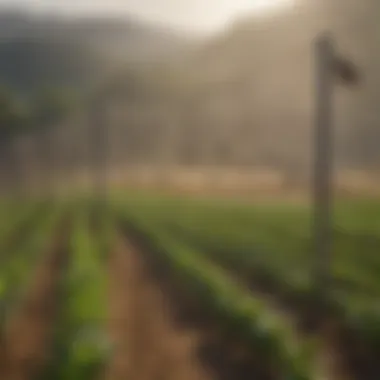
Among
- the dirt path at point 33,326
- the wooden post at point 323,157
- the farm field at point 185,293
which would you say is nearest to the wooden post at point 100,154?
the farm field at point 185,293

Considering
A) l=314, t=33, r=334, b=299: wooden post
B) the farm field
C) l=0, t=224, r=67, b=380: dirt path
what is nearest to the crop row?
the farm field

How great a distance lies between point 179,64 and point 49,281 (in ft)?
2.02

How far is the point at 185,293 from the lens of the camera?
1.82m

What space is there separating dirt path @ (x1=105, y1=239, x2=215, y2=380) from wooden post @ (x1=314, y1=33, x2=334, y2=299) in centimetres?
34

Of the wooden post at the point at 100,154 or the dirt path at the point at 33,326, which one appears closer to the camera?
the dirt path at the point at 33,326

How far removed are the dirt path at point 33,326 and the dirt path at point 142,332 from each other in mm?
151

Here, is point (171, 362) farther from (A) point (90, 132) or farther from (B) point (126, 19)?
(B) point (126, 19)

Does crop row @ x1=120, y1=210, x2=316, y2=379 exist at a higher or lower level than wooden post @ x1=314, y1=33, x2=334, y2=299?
lower

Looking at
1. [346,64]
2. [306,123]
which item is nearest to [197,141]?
[306,123]

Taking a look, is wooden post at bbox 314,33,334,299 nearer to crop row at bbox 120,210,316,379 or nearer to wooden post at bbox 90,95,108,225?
crop row at bbox 120,210,316,379

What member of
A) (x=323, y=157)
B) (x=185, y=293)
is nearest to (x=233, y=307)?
(x=185, y=293)

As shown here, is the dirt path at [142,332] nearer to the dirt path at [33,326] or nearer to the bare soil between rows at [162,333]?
the bare soil between rows at [162,333]

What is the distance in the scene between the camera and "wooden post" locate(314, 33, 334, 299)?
168 centimetres

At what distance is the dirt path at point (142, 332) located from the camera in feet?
5.25
